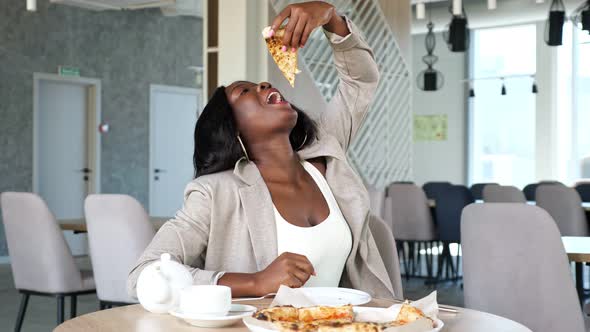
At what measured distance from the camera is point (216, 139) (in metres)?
1.88

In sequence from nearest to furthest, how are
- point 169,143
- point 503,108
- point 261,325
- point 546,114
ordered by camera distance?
point 261,325 → point 169,143 → point 546,114 → point 503,108

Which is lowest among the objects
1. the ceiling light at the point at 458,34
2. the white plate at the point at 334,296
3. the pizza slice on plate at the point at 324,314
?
the white plate at the point at 334,296

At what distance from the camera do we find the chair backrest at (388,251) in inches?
78.4

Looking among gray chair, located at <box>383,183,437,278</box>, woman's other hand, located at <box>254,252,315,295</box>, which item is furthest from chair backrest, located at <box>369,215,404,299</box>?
gray chair, located at <box>383,183,437,278</box>

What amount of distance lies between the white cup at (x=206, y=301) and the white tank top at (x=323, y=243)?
0.49m

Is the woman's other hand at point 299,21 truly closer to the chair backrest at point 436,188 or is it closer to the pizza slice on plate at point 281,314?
the pizza slice on plate at point 281,314

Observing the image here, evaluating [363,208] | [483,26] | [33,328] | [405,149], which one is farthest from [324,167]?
[483,26]

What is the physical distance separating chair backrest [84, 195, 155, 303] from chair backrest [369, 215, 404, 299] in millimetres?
1495

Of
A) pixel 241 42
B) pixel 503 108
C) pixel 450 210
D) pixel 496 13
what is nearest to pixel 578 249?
pixel 241 42

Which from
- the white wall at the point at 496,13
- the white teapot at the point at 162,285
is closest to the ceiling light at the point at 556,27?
the white wall at the point at 496,13

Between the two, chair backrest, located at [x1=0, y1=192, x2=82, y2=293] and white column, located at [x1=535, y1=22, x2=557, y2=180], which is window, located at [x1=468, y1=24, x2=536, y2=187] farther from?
chair backrest, located at [x1=0, y1=192, x2=82, y2=293]

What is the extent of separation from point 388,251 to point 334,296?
0.62 metres

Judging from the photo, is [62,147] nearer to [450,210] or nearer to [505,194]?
[450,210]

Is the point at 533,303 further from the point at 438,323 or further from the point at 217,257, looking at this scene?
the point at 438,323
